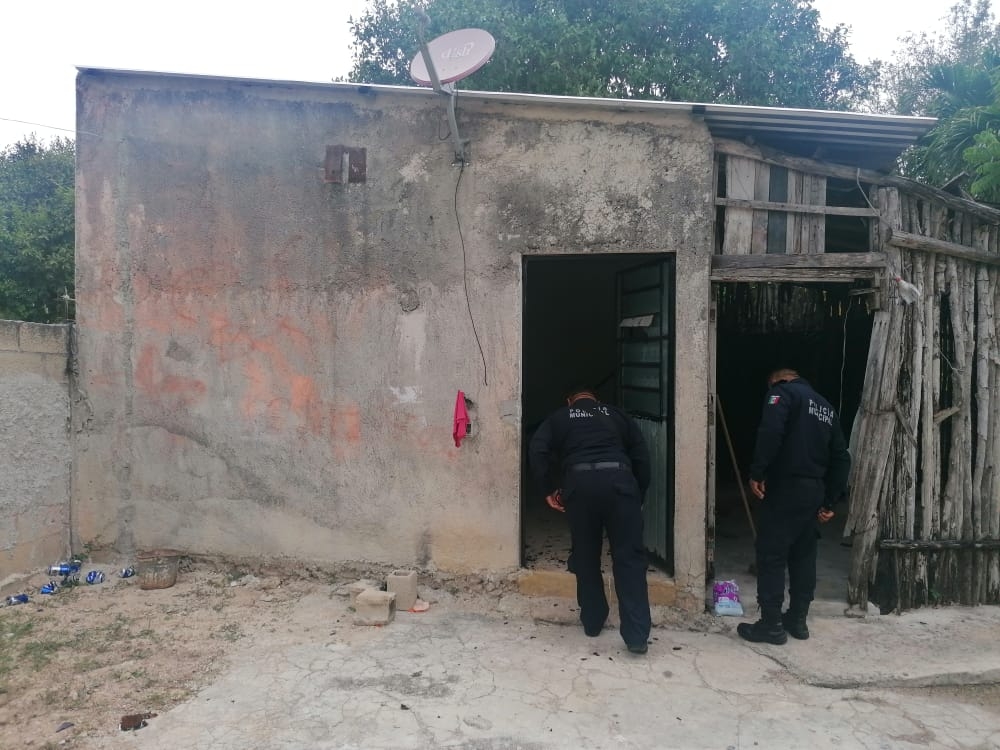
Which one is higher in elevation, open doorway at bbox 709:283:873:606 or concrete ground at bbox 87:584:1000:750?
open doorway at bbox 709:283:873:606

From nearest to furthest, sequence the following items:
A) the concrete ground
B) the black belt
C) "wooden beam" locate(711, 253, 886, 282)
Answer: the concrete ground, the black belt, "wooden beam" locate(711, 253, 886, 282)

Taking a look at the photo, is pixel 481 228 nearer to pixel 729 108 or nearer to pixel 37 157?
pixel 729 108

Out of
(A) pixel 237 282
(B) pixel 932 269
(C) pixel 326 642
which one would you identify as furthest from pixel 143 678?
(B) pixel 932 269

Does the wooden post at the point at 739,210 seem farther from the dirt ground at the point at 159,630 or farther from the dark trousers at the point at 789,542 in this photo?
the dirt ground at the point at 159,630

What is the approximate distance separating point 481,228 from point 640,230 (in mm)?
1132

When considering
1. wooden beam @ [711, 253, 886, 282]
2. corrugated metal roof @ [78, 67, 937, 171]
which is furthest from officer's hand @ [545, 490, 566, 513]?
corrugated metal roof @ [78, 67, 937, 171]

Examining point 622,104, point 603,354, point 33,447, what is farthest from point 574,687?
point 603,354

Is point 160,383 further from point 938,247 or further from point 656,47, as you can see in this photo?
point 656,47

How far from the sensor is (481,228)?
5004 mm

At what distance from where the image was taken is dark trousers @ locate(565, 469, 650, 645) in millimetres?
4273

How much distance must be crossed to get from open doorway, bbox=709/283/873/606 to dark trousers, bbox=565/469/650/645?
376cm

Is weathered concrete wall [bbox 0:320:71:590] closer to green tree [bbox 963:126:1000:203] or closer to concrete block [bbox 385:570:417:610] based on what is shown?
concrete block [bbox 385:570:417:610]

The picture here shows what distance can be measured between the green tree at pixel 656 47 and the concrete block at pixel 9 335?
8929 mm

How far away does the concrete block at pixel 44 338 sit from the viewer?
5.02m
